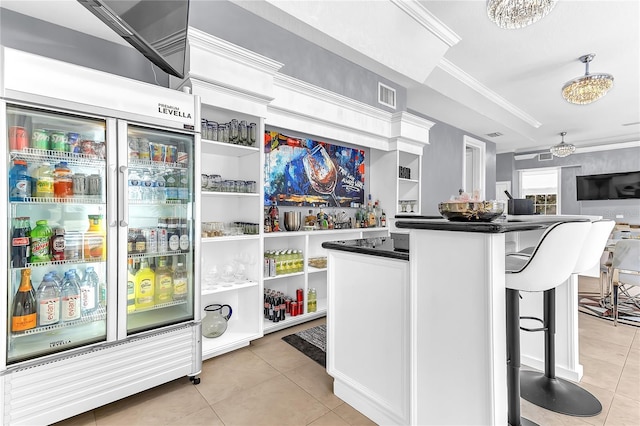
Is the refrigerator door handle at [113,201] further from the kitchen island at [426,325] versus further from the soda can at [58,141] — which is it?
the kitchen island at [426,325]

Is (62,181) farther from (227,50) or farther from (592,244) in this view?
(592,244)

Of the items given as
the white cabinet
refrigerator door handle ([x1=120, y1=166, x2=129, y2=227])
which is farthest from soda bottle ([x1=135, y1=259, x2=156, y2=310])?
the white cabinet

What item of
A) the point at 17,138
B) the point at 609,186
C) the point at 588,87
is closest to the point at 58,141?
the point at 17,138

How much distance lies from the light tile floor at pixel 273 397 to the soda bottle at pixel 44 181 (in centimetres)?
132

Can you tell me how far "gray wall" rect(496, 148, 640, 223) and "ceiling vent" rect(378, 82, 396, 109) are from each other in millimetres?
7212

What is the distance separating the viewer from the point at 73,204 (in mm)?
1863

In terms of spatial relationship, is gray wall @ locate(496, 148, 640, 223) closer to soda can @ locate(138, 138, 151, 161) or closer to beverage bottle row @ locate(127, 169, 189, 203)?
beverage bottle row @ locate(127, 169, 189, 203)

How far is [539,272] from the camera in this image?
4.50 ft

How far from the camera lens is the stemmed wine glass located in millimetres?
3607

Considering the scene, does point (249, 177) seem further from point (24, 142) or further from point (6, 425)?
point (6, 425)

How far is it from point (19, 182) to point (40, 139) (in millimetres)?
262

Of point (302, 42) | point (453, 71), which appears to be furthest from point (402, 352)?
point (453, 71)

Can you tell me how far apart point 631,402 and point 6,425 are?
3.54 meters

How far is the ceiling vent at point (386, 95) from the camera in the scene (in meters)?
4.18
